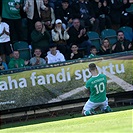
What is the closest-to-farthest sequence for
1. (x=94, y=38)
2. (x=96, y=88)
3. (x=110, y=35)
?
1. (x=96, y=88)
2. (x=94, y=38)
3. (x=110, y=35)

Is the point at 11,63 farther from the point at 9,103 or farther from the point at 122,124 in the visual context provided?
the point at 122,124

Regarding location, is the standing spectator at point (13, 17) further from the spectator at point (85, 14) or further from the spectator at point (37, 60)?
the spectator at point (85, 14)

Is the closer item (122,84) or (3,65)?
(3,65)

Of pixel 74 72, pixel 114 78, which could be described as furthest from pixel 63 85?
pixel 114 78

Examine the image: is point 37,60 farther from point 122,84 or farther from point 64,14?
point 122,84

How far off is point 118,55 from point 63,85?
171 centimetres

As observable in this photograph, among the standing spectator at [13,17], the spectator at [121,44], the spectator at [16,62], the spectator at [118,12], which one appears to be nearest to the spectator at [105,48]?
the spectator at [121,44]

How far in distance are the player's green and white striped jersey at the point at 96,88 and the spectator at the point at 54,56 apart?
176 cm

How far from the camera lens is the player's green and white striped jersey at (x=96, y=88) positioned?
10.6m

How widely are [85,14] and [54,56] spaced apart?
2.28 metres

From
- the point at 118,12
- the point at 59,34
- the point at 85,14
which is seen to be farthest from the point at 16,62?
the point at 118,12

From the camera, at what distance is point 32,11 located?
42.8ft

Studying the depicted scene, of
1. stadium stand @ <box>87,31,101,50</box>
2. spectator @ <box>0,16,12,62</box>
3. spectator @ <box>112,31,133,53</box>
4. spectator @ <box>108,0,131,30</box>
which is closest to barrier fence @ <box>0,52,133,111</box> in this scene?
spectator @ <box>112,31,133,53</box>

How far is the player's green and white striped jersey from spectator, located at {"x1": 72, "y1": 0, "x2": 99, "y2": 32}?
10.9 ft
